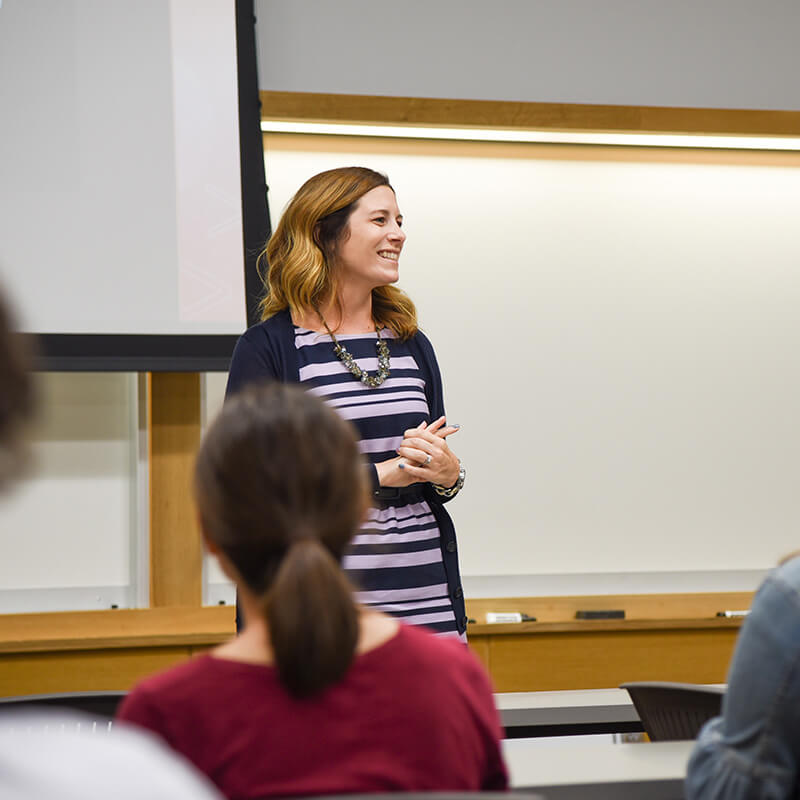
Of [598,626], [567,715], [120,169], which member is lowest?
[567,715]

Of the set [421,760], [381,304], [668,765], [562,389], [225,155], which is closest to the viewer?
[421,760]

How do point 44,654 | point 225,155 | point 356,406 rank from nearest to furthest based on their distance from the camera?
point 356,406 < point 44,654 < point 225,155

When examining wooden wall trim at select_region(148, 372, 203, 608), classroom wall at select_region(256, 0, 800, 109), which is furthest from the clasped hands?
classroom wall at select_region(256, 0, 800, 109)

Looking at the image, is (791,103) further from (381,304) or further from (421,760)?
(421,760)

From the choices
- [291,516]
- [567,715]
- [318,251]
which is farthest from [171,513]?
[291,516]

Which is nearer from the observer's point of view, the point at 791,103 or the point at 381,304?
the point at 381,304

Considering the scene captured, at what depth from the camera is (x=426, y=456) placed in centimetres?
176

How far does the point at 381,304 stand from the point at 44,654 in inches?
58.3

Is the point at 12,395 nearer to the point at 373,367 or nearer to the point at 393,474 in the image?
the point at 393,474

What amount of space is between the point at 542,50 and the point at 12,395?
10.2 feet

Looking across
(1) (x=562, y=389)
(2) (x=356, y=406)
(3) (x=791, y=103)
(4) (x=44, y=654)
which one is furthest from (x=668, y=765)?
(3) (x=791, y=103)

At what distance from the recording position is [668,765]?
1.21 m

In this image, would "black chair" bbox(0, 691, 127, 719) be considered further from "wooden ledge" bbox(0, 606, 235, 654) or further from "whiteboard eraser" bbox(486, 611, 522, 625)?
"whiteboard eraser" bbox(486, 611, 522, 625)

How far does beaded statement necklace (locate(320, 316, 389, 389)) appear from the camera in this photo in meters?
1.89
